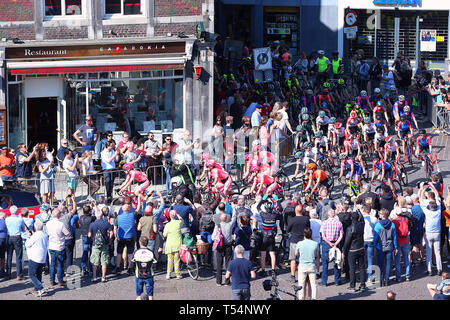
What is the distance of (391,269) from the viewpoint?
893 inches

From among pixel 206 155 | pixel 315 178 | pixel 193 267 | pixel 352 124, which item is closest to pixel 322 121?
pixel 352 124

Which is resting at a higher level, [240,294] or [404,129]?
[404,129]

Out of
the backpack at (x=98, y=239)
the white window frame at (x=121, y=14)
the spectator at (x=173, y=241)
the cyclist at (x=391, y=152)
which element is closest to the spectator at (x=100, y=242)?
the backpack at (x=98, y=239)

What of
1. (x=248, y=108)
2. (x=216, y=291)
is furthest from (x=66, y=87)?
(x=216, y=291)

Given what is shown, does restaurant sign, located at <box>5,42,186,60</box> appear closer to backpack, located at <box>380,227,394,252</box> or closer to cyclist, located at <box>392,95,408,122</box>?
cyclist, located at <box>392,95,408,122</box>

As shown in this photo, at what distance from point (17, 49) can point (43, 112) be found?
→ 2108 mm

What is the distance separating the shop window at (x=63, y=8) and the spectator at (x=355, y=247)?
12839mm

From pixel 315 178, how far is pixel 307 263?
605 centimetres

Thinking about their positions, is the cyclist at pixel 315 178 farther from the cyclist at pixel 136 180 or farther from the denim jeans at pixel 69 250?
the denim jeans at pixel 69 250

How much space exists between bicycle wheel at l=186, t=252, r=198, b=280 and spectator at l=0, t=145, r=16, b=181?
6842 mm

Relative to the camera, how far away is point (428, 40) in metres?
43.0

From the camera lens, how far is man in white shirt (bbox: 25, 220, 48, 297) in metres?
21.1

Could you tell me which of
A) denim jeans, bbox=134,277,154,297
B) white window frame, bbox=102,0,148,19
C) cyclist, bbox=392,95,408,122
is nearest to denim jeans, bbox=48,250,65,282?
denim jeans, bbox=134,277,154,297

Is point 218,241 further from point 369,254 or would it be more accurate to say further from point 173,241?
point 369,254
